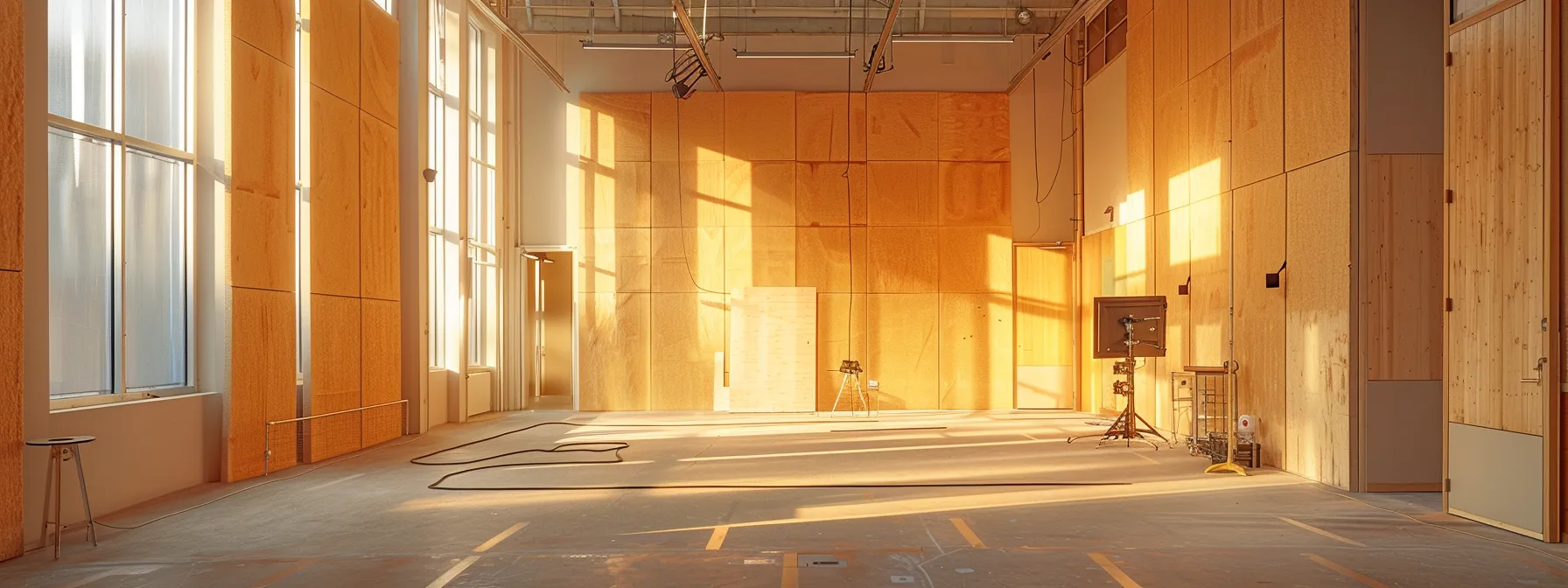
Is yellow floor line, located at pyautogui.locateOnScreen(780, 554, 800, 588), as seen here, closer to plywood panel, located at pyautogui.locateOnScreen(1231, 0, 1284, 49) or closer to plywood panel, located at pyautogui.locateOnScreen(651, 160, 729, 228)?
plywood panel, located at pyautogui.locateOnScreen(1231, 0, 1284, 49)

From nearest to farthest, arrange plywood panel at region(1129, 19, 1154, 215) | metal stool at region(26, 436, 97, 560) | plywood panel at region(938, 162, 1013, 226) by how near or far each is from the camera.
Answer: metal stool at region(26, 436, 97, 560) → plywood panel at region(1129, 19, 1154, 215) → plywood panel at region(938, 162, 1013, 226)

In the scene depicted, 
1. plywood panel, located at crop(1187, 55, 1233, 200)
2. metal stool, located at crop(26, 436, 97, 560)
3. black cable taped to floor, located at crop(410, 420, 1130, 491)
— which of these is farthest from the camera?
plywood panel, located at crop(1187, 55, 1233, 200)

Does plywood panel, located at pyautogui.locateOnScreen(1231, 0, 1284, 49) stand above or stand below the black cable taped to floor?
above

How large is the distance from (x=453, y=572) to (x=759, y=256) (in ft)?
36.3

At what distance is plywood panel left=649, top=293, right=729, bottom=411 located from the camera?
637 inches

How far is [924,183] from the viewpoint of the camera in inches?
642

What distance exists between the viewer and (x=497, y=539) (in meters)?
6.28

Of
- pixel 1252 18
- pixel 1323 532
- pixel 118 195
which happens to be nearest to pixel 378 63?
pixel 118 195

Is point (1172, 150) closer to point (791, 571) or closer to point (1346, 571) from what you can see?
point (1346, 571)

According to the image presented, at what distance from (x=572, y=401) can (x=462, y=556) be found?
37.0 feet

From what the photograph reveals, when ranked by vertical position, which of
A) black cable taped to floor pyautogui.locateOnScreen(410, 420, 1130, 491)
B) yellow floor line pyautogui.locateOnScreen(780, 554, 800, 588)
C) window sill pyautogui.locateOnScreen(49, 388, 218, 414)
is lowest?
black cable taped to floor pyautogui.locateOnScreen(410, 420, 1130, 491)

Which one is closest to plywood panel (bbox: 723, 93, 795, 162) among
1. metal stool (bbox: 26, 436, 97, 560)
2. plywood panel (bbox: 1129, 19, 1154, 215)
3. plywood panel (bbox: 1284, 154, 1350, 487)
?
plywood panel (bbox: 1129, 19, 1154, 215)

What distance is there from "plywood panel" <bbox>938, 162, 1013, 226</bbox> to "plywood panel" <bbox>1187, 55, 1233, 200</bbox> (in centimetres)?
519

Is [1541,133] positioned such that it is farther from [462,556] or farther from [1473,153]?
[462,556]
